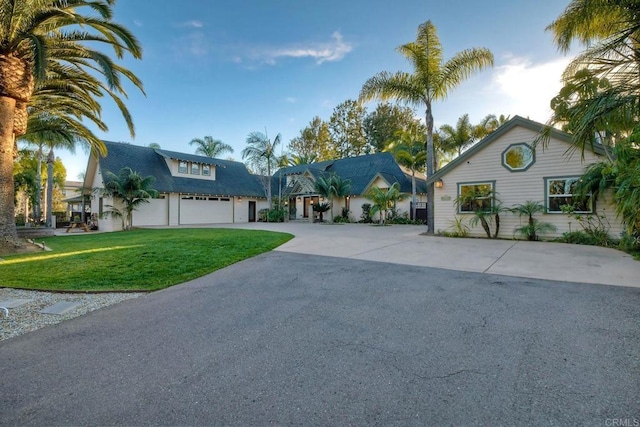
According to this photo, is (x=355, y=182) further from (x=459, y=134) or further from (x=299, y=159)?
(x=299, y=159)

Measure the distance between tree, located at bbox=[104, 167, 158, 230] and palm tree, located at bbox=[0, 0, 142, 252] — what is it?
7579 millimetres

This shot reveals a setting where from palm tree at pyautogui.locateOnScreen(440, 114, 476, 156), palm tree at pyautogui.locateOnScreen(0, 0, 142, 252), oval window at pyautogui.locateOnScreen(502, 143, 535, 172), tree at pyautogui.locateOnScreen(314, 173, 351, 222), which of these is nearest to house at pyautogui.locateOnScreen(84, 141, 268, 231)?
tree at pyautogui.locateOnScreen(314, 173, 351, 222)

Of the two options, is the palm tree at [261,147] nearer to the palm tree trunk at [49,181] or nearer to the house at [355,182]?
the house at [355,182]

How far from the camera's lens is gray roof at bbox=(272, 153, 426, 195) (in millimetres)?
22953

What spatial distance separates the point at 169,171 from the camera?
Result: 2214 cm

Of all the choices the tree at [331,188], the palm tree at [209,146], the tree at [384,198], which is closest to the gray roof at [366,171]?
the tree at [331,188]

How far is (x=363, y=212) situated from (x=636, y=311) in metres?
18.9

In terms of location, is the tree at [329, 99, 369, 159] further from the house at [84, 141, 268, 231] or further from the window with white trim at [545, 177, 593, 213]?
the window with white trim at [545, 177, 593, 213]

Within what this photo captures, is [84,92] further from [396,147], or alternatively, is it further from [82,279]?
[396,147]

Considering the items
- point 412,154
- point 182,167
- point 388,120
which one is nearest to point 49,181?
point 182,167

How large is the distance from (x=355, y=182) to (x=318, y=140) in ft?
52.8

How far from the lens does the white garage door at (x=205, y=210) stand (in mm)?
21908

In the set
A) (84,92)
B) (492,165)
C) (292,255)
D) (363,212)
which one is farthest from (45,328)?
(363,212)

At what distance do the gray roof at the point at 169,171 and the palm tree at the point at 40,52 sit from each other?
10100 millimetres
